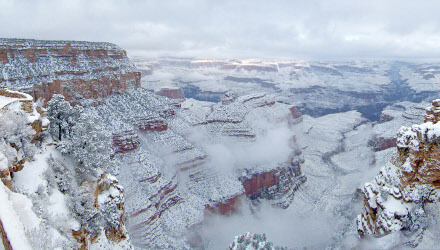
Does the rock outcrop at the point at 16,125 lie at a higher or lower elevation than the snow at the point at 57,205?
higher

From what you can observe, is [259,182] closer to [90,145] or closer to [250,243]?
[250,243]

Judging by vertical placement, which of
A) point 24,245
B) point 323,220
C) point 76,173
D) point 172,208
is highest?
point 24,245

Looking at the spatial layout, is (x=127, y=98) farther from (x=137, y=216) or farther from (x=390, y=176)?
(x=390, y=176)

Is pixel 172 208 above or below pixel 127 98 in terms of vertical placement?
below

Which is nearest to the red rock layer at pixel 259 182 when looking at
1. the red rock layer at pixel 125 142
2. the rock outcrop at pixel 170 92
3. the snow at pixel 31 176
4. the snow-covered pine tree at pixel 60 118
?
the red rock layer at pixel 125 142

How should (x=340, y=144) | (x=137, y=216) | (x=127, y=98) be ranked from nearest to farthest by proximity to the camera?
(x=137, y=216)
(x=127, y=98)
(x=340, y=144)

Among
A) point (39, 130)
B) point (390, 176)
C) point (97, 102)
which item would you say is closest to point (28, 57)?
point (97, 102)

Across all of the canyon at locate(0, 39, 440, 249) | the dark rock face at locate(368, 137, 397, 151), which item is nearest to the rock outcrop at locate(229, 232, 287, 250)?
the canyon at locate(0, 39, 440, 249)

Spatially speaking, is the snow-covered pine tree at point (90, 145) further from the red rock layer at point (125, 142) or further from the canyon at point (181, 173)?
the red rock layer at point (125, 142)
